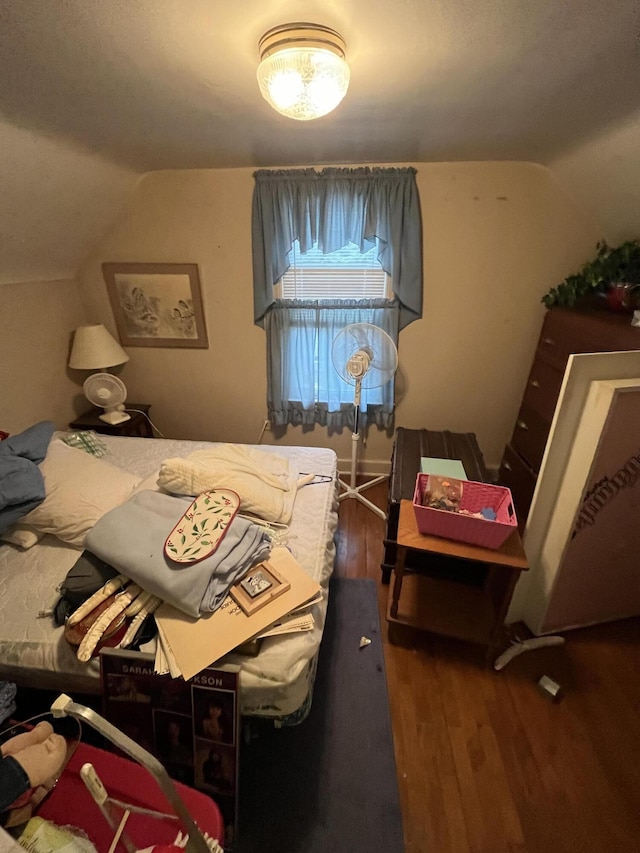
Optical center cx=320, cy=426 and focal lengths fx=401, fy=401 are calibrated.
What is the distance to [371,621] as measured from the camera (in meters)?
2.06

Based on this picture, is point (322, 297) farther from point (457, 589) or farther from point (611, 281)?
point (457, 589)

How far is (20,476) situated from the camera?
1725 mm

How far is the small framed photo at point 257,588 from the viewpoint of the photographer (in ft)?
4.43

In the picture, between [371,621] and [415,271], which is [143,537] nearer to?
[371,621]

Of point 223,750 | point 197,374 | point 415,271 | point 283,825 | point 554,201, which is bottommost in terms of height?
point 283,825

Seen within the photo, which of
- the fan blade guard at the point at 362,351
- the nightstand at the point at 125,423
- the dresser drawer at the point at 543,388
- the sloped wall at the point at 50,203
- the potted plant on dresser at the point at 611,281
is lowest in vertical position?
the nightstand at the point at 125,423

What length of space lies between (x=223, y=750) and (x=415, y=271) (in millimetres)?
2639

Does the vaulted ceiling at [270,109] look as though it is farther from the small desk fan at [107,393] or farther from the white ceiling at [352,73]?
the small desk fan at [107,393]

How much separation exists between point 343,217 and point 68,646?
2.61 meters

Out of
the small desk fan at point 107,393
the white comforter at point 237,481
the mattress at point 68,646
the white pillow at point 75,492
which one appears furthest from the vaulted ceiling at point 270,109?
the mattress at point 68,646

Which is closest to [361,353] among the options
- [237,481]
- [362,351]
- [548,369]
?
[362,351]

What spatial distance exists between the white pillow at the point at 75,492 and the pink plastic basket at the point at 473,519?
53.8 inches

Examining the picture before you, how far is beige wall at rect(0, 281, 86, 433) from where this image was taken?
2396 mm

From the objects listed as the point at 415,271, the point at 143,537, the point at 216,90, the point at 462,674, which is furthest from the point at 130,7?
the point at 462,674
